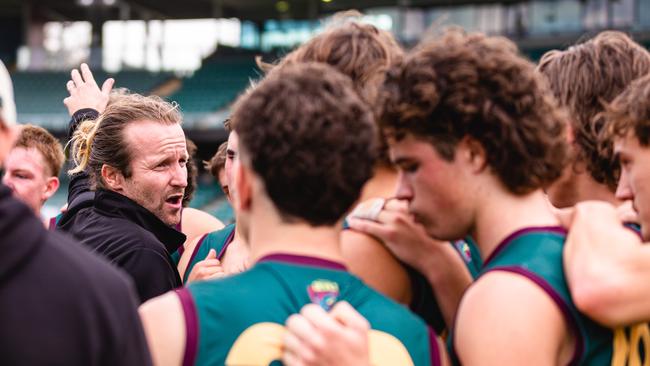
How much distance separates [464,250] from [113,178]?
6.95ft

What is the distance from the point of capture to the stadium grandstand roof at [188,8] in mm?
23594

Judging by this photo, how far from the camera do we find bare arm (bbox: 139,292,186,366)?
1772 mm

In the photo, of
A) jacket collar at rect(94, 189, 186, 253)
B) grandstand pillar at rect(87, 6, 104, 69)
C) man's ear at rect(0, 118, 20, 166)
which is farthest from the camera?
grandstand pillar at rect(87, 6, 104, 69)

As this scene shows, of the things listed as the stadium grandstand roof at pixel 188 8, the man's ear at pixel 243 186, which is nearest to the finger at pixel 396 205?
the man's ear at pixel 243 186

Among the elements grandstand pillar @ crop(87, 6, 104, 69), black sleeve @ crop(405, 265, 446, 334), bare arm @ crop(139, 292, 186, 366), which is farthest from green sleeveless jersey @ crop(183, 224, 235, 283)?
grandstand pillar @ crop(87, 6, 104, 69)

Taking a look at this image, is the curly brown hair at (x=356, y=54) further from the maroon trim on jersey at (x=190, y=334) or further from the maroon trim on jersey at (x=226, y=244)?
the maroon trim on jersey at (x=226, y=244)

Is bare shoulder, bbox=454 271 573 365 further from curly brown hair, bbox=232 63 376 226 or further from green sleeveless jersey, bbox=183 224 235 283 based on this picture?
green sleeveless jersey, bbox=183 224 235 283

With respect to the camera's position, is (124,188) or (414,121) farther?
(124,188)

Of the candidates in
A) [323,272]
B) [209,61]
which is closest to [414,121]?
[323,272]

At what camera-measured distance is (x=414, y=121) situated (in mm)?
2139

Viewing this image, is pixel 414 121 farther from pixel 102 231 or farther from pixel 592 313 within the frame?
pixel 102 231

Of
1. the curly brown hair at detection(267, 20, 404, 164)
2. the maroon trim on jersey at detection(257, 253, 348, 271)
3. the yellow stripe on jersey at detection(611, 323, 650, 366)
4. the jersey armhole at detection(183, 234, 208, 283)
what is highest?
the curly brown hair at detection(267, 20, 404, 164)

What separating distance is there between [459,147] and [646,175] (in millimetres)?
597

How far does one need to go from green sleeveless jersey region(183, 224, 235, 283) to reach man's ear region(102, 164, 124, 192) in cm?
49
